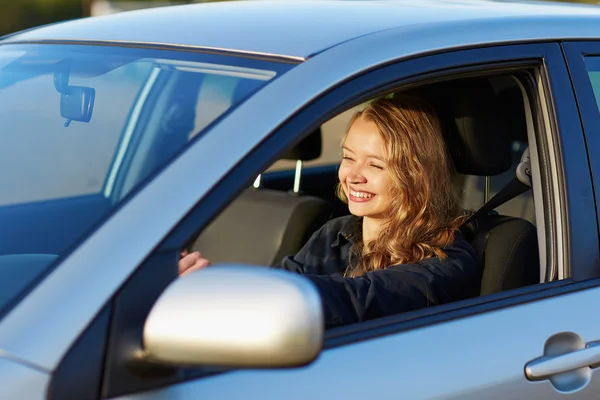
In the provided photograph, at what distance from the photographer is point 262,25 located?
1.98 metres

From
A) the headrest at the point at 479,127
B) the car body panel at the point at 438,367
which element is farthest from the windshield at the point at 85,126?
the headrest at the point at 479,127

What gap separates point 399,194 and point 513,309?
2.07ft

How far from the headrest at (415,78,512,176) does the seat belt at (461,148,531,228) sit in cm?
4

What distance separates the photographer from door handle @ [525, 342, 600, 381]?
5.93 ft

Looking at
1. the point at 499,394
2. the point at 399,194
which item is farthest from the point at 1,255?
the point at 399,194

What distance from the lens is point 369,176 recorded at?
2.46 meters

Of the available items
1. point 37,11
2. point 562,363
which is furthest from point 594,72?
point 37,11

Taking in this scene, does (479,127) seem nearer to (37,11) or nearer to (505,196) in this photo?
(505,196)

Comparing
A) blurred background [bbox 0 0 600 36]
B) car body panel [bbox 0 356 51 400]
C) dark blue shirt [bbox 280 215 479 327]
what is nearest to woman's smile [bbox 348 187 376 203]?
dark blue shirt [bbox 280 215 479 327]

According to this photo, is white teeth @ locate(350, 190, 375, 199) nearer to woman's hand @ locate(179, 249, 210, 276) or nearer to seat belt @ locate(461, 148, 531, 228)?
seat belt @ locate(461, 148, 531, 228)

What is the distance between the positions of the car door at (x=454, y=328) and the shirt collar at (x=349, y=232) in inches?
24.7

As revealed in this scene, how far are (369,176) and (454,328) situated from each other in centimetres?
74

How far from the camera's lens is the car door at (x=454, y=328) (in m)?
1.48

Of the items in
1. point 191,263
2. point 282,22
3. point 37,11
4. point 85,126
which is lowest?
point 191,263
